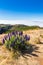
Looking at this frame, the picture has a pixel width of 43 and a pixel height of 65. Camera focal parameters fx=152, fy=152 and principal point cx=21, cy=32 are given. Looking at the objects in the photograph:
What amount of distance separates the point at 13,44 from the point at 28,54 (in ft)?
3.15

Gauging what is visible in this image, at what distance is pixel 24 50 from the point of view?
23.2ft

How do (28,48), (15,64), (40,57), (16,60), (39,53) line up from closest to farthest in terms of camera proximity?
(15,64), (16,60), (40,57), (39,53), (28,48)

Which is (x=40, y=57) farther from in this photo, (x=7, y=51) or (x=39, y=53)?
(x=7, y=51)

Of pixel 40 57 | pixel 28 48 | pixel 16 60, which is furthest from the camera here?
pixel 28 48

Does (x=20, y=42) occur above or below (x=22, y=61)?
above

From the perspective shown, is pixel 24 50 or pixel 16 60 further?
pixel 24 50

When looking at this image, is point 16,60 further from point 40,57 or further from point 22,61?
point 40,57

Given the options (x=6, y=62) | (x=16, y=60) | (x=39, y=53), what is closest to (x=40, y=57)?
(x=39, y=53)

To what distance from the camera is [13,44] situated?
280 inches

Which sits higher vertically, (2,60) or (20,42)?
(20,42)

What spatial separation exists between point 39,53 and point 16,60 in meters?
1.33

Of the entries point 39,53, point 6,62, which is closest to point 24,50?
point 39,53

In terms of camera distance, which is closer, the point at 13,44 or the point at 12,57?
the point at 12,57

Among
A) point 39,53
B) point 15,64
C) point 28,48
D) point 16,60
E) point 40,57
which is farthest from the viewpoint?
point 28,48
